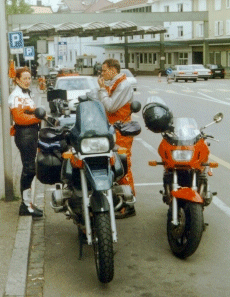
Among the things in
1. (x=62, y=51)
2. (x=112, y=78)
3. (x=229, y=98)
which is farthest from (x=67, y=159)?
(x=62, y=51)

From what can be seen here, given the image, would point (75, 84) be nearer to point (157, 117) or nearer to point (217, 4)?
point (157, 117)

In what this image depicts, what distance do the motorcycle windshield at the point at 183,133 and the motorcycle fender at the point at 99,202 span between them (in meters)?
1.16

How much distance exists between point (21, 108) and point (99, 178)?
2323mm

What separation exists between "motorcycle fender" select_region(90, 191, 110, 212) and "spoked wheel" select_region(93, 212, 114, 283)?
0.04m

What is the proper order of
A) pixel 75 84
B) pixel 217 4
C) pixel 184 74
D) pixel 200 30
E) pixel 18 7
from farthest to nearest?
pixel 18 7
pixel 200 30
pixel 217 4
pixel 184 74
pixel 75 84

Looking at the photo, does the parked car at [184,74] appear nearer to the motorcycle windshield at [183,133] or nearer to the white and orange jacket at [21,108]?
the white and orange jacket at [21,108]

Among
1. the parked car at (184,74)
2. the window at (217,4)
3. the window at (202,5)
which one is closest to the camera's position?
the parked car at (184,74)

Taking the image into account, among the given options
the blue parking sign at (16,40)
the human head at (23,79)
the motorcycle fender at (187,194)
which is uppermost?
the blue parking sign at (16,40)

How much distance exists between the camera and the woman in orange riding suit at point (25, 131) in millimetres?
7273

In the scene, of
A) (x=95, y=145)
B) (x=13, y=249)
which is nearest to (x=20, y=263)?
(x=13, y=249)

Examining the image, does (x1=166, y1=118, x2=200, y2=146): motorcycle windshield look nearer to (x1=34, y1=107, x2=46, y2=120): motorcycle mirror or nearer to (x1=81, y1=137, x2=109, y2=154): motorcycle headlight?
(x1=81, y1=137, x2=109, y2=154): motorcycle headlight

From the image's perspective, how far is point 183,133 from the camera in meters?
6.22

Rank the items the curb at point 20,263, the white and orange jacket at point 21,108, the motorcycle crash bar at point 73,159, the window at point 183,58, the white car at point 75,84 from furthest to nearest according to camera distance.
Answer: the window at point 183,58 < the white car at point 75,84 < the white and orange jacket at point 21,108 < the motorcycle crash bar at point 73,159 < the curb at point 20,263

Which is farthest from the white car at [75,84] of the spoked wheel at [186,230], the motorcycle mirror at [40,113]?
the spoked wheel at [186,230]
